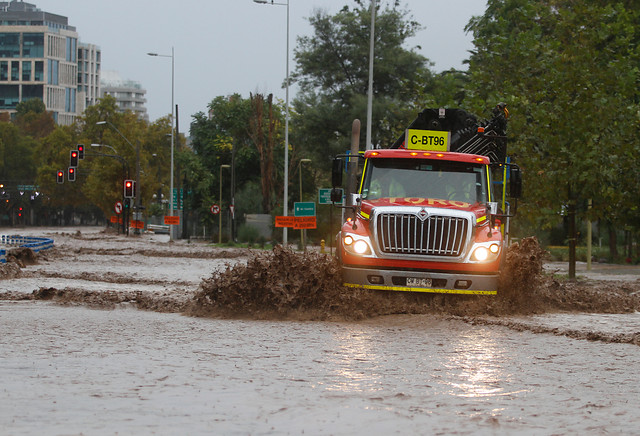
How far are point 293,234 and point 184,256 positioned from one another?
21996 millimetres

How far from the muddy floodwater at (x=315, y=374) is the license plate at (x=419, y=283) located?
0.49 metres

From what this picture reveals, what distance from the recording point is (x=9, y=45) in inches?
7357

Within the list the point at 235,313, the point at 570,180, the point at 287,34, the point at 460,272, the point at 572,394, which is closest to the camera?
the point at 572,394

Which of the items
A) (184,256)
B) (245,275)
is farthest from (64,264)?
(245,275)

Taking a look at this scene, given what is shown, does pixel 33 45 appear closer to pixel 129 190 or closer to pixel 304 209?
pixel 129 190

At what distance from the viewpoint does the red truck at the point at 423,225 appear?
535 inches

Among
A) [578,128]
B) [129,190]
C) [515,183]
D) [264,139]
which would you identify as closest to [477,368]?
[515,183]

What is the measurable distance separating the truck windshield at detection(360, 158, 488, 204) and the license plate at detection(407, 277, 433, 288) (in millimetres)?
1488

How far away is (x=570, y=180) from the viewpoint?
84.1 feet

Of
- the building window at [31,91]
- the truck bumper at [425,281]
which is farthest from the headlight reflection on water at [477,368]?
the building window at [31,91]

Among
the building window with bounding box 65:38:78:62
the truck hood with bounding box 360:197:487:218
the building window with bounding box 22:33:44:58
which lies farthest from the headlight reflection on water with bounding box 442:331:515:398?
the building window with bounding box 65:38:78:62

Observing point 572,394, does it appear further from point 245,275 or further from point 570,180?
point 570,180

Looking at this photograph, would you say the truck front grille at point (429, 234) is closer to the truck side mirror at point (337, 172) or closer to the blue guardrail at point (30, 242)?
the truck side mirror at point (337, 172)

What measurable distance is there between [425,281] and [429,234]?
0.64 metres
